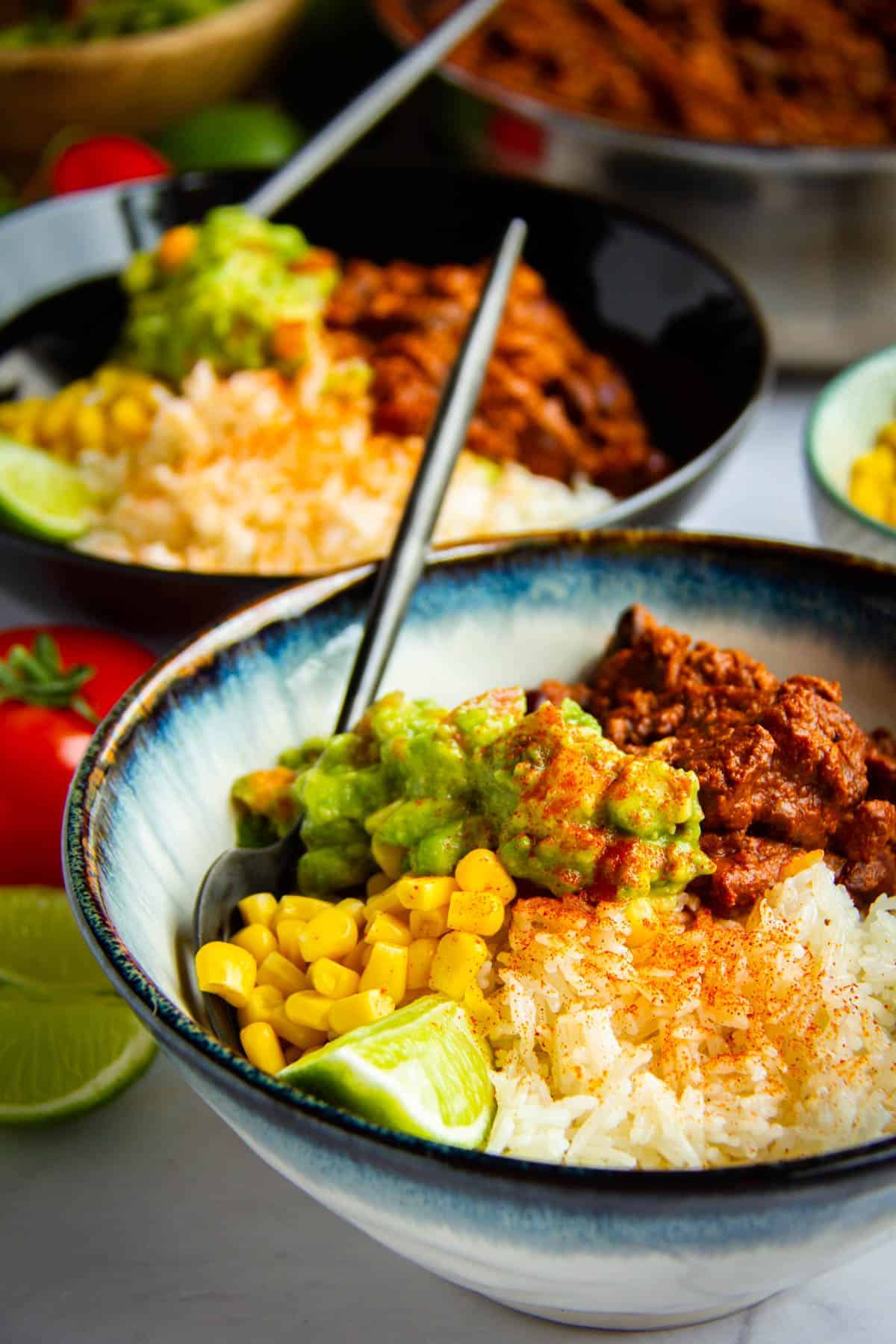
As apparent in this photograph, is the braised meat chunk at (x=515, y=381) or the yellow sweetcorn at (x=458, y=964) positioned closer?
the yellow sweetcorn at (x=458, y=964)

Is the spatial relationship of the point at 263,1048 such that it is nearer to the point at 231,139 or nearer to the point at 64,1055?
the point at 64,1055

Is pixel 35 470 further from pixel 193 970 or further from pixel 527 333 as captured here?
pixel 193 970

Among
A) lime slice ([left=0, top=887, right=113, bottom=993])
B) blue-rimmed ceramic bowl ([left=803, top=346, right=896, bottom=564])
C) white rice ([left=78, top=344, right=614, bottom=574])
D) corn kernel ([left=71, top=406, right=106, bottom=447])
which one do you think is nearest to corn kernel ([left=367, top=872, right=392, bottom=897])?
lime slice ([left=0, top=887, right=113, bottom=993])

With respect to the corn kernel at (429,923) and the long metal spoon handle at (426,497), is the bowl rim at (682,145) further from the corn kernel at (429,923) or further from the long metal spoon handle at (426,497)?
the corn kernel at (429,923)

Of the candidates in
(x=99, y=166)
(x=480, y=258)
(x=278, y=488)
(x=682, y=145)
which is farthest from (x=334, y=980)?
(x=99, y=166)

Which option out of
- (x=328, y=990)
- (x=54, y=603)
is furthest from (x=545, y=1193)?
(x=54, y=603)

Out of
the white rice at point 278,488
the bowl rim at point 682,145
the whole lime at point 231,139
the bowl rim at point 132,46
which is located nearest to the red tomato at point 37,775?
the white rice at point 278,488
